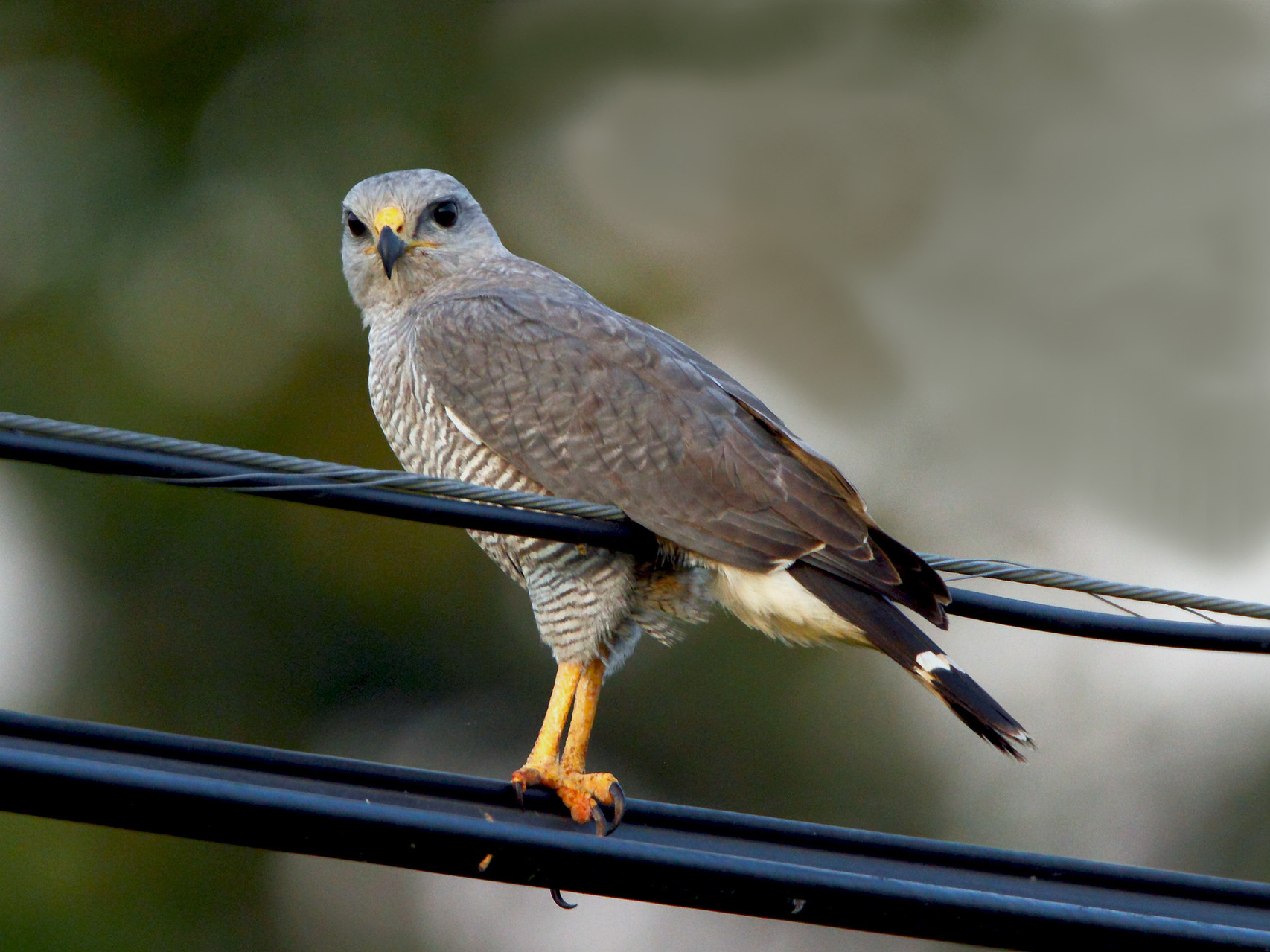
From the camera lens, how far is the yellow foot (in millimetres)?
3396

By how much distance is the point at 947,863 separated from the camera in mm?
2797

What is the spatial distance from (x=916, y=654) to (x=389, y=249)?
243 cm

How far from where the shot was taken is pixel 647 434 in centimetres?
402

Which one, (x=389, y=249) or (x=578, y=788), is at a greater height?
(x=389, y=249)

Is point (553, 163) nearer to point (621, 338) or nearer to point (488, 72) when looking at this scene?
point (488, 72)

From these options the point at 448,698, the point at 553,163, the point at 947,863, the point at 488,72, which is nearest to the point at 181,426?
the point at 448,698

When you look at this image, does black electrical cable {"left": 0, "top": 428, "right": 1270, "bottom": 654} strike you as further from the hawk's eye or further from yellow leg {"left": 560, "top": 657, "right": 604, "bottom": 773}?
the hawk's eye

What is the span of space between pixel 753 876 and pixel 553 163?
14970mm

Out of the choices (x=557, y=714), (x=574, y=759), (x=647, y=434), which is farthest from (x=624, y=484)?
(x=574, y=759)

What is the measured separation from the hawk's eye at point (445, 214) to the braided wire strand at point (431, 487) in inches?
92.2

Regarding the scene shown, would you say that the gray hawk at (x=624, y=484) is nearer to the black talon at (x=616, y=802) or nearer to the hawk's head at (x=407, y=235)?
the black talon at (x=616, y=802)

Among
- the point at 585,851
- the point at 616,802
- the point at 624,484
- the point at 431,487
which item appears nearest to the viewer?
the point at 585,851

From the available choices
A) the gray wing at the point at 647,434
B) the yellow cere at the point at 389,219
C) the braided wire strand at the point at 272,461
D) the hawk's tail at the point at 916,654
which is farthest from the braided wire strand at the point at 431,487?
the yellow cere at the point at 389,219

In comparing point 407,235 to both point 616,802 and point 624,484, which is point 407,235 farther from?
point 616,802
